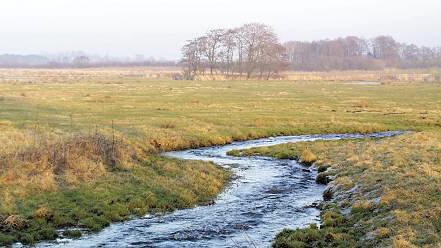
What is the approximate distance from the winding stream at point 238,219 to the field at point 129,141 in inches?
44.8

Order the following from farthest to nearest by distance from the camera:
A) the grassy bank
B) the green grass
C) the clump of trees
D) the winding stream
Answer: the clump of trees, the green grass, the grassy bank, the winding stream

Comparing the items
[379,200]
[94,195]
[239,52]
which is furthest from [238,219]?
[239,52]

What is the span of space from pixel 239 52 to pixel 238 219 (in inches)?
5913

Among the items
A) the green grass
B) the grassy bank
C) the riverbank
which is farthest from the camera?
the green grass

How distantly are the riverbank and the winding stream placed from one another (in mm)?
1068

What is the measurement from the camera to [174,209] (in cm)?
2348

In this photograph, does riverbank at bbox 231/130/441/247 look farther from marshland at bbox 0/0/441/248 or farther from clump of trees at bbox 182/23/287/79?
clump of trees at bbox 182/23/287/79

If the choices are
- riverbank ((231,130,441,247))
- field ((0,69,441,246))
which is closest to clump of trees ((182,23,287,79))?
field ((0,69,441,246))

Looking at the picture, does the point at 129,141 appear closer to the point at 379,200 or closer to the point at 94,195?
the point at 94,195

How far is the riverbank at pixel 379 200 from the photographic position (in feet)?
57.1

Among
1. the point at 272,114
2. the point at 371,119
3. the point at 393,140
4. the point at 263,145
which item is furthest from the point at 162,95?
the point at 393,140

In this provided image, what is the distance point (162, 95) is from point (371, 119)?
36.7 metres

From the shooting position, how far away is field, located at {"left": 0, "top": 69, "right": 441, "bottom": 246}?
2230 centimetres

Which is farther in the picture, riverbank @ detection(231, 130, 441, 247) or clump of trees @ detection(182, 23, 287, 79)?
clump of trees @ detection(182, 23, 287, 79)
